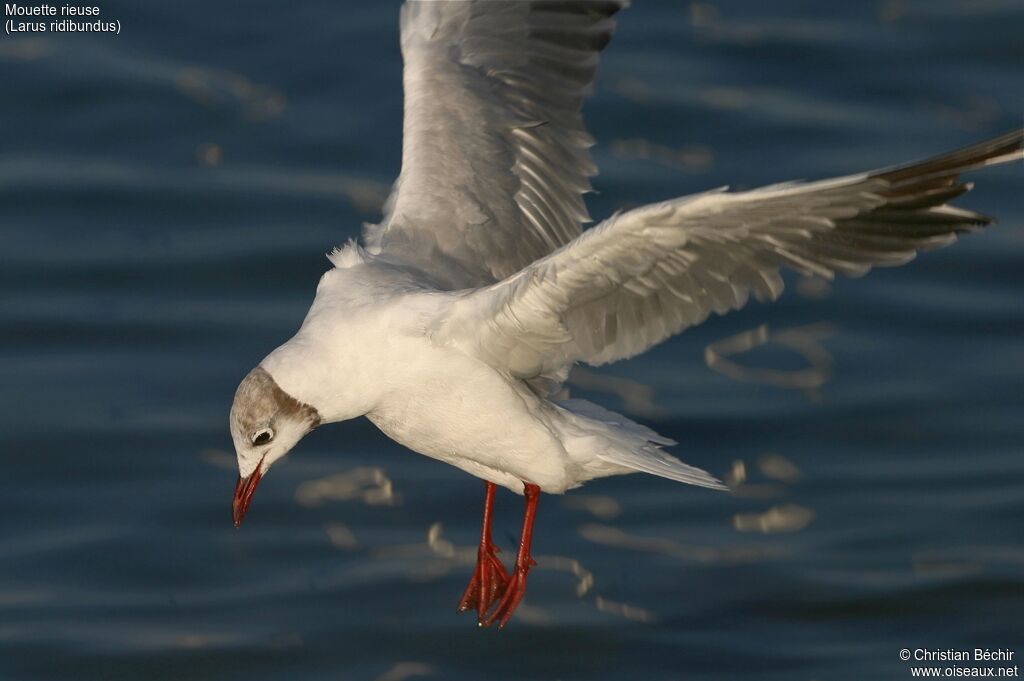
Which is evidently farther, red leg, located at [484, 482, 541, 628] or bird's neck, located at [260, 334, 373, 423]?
red leg, located at [484, 482, 541, 628]

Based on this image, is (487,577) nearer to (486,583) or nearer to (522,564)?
(486,583)

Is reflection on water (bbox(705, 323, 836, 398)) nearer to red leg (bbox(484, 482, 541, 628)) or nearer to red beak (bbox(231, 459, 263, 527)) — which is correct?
red leg (bbox(484, 482, 541, 628))

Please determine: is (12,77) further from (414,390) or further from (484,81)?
(414,390)

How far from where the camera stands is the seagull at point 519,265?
6.42 meters

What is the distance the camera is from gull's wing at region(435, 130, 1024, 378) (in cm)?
623

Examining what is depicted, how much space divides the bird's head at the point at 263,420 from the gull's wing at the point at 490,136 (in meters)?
0.93

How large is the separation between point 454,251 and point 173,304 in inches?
178

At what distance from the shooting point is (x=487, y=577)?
8.32 m

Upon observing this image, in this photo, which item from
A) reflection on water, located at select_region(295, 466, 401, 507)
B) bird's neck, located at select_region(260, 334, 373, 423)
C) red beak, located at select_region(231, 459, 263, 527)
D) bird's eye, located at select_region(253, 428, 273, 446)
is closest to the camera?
bird's neck, located at select_region(260, 334, 373, 423)

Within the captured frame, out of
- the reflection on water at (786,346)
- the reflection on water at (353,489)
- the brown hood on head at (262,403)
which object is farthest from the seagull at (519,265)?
the reflection on water at (786,346)

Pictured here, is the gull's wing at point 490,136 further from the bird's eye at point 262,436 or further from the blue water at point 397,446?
the blue water at point 397,446

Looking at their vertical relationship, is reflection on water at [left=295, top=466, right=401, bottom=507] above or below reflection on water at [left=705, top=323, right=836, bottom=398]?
below

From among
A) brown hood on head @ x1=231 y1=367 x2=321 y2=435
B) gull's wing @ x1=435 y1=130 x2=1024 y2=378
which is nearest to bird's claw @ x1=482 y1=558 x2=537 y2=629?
gull's wing @ x1=435 y1=130 x2=1024 y2=378

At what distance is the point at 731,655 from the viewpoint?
31.9ft
